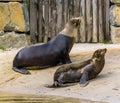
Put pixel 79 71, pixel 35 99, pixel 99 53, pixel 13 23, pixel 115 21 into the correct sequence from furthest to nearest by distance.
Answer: pixel 13 23, pixel 115 21, pixel 99 53, pixel 79 71, pixel 35 99

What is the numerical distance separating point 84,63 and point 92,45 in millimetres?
3070

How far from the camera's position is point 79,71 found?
8914 millimetres

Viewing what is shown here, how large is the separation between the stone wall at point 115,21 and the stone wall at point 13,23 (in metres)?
2.04

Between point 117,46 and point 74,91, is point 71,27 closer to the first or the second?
point 117,46

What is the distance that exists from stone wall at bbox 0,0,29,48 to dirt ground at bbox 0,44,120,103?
101cm

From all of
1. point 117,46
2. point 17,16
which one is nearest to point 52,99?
point 117,46

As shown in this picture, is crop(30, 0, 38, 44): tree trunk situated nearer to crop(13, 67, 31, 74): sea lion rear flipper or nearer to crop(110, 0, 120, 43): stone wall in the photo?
crop(110, 0, 120, 43): stone wall

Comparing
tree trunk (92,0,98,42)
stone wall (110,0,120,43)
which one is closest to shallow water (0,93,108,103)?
stone wall (110,0,120,43)

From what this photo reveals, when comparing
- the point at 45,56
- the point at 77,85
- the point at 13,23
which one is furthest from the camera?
the point at 13,23

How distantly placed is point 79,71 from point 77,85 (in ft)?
1.17

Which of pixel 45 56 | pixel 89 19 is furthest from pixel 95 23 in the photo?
pixel 45 56

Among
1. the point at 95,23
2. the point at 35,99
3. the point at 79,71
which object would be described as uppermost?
the point at 95,23

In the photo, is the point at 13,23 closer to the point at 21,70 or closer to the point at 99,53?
the point at 21,70

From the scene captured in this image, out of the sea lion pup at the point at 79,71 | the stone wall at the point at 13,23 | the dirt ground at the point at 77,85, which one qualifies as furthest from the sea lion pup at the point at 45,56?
the stone wall at the point at 13,23
